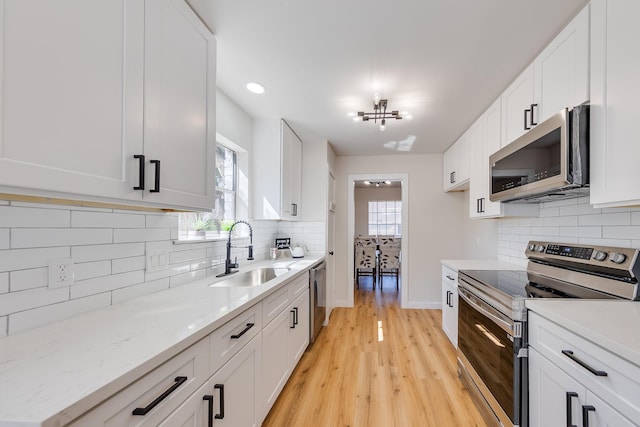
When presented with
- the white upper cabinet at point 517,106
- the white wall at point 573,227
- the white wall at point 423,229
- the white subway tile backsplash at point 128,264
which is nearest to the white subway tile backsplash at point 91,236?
the white subway tile backsplash at point 128,264

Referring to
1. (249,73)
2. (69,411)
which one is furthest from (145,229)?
(249,73)

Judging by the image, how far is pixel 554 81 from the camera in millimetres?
1630

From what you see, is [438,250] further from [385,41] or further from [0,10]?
[0,10]

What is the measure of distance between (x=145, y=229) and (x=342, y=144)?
2.83 metres

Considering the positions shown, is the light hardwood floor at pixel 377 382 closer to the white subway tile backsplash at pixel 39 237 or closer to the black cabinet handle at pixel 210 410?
the black cabinet handle at pixel 210 410

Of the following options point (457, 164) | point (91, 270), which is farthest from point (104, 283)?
point (457, 164)

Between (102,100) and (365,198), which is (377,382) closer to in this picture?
(102,100)

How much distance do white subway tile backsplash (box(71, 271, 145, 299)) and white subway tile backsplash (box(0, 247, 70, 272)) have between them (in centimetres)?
14

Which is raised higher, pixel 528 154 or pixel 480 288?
pixel 528 154

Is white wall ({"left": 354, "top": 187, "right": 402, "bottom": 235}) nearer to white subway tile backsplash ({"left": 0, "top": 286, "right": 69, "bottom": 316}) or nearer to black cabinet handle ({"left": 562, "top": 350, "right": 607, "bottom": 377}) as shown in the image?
black cabinet handle ({"left": 562, "top": 350, "right": 607, "bottom": 377})

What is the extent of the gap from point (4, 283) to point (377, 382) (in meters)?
2.32

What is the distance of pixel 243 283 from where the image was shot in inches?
90.1

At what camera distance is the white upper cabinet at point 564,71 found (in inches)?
55.6

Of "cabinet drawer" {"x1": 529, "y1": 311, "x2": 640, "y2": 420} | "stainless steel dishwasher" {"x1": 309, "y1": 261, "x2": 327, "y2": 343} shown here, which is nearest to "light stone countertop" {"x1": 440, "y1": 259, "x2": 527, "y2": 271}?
"cabinet drawer" {"x1": 529, "y1": 311, "x2": 640, "y2": 420}
